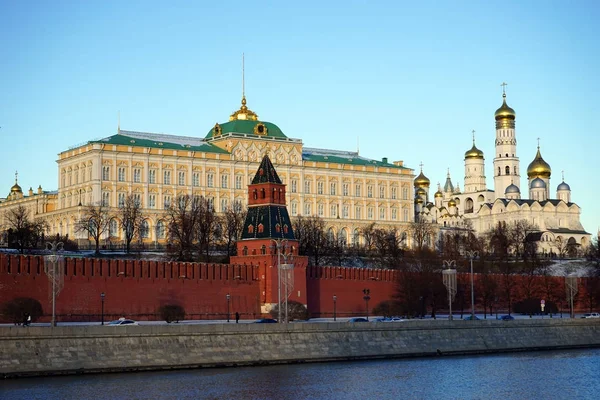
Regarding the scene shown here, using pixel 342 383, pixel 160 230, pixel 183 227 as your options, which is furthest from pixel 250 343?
pixel 160 230

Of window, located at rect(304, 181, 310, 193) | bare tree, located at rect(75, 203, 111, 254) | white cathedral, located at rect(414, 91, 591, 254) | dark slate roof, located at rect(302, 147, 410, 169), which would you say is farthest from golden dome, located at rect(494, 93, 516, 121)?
bare tree, located at rect(75, 203, 111, 254)

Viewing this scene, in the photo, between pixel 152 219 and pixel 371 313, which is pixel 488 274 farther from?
pixel 152 219

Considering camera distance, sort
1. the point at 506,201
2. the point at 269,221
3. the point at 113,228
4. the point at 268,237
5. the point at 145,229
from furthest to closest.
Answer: the point at 506,201
the point at 145,229
the point at 113,228
the point at 268,237
the point at 269,221

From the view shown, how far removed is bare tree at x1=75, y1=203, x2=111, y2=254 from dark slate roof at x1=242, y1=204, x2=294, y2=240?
2459 cm

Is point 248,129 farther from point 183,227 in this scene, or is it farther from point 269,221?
point 269,221

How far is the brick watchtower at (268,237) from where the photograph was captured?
70875mm

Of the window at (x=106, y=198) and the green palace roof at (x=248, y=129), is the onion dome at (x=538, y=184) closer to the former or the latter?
the green palace roof at (x=248, y=129)

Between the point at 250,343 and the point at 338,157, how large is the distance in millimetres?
72609

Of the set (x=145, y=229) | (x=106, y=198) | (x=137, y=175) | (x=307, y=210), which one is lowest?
(x=145, y=229)

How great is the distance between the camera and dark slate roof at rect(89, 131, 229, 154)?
4311 inches

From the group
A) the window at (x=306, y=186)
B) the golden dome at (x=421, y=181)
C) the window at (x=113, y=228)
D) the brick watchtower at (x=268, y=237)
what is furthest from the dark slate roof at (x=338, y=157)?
the brick watchtower at (x=268, y=237)

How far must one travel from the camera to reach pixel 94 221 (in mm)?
97562

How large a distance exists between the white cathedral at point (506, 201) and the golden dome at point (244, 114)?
25886 mm

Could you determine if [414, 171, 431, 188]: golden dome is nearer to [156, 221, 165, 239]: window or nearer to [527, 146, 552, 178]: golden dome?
[527, 146, 552, 178]: golden dome
